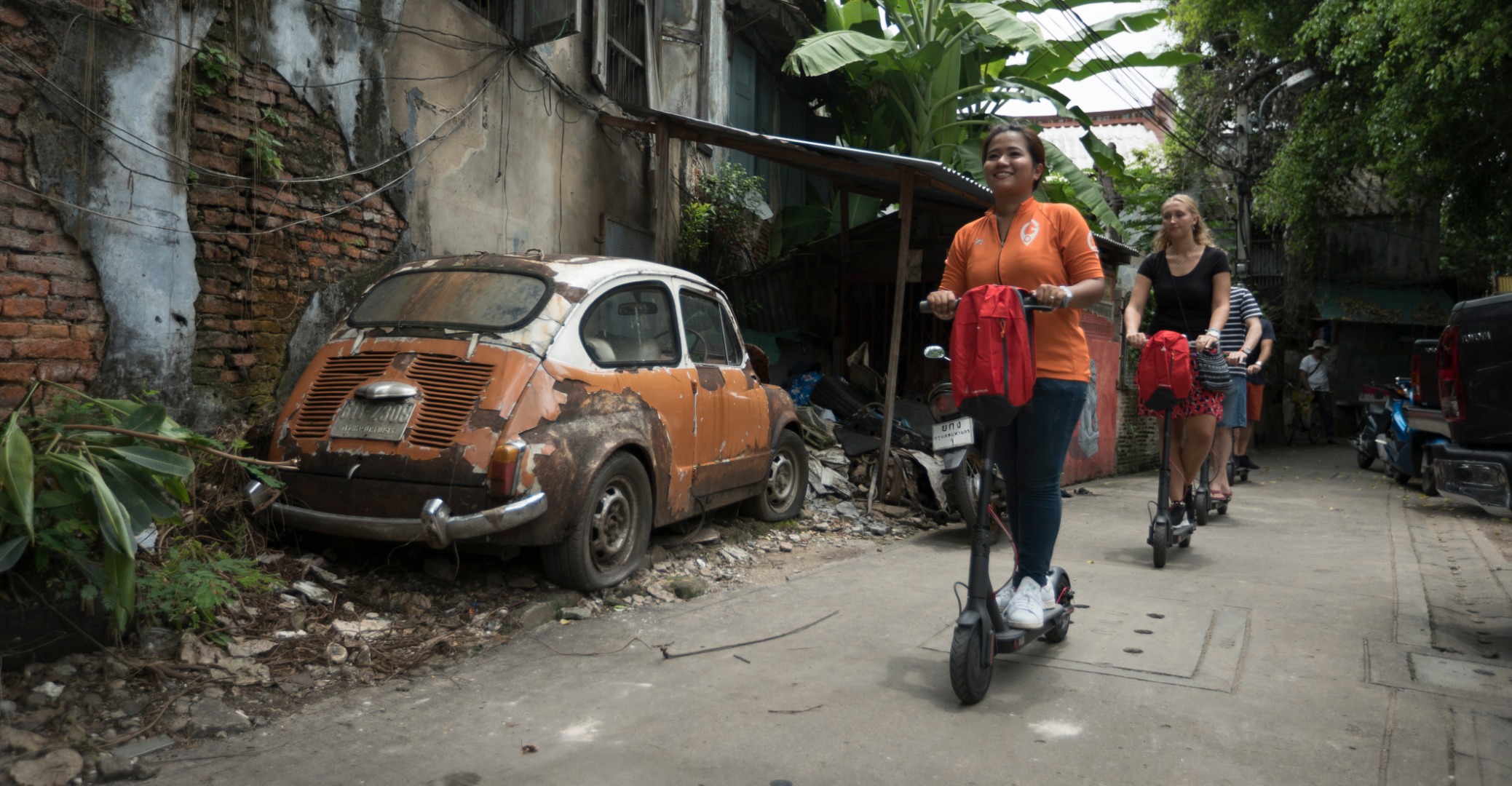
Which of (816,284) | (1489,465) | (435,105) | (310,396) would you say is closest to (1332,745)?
(1489,465)

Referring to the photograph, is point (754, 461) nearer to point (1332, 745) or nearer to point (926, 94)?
point (1332, 745)

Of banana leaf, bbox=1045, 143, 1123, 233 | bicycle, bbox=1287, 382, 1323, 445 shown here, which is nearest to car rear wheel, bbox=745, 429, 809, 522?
banana leaf, bbox=1045, 143, 1123, 233

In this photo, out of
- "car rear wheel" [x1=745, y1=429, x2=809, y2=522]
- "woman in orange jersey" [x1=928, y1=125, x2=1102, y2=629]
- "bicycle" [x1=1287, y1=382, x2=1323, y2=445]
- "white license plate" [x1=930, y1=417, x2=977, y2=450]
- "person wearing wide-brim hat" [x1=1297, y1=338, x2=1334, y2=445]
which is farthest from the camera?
"bicycle" [x1=1287, y1=382, x2=1323, y2=445]

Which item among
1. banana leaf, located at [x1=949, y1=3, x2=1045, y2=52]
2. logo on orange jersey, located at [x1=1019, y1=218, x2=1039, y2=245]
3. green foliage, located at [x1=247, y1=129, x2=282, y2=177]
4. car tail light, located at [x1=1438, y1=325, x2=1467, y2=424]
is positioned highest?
banana leaf, located at [x1=949, y1=3, x2=1045, y2=52]

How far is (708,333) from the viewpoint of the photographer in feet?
20.0

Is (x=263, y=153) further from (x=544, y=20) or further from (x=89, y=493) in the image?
(x=544, y=20)

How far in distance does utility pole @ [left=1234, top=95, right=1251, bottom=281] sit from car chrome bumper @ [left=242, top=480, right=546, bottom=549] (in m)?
18.7

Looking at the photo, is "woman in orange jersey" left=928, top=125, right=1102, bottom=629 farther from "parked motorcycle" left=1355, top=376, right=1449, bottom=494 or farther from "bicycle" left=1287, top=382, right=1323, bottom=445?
"bicycle" left=1287, top=382, right=1323, bottom=445

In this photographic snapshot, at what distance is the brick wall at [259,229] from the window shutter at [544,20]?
2304 mm

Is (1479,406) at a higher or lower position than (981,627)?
higher

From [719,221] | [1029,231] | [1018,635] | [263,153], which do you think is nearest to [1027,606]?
[1018,635]

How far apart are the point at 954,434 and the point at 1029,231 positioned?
2.61 metres

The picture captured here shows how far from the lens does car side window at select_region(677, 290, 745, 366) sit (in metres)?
5.81

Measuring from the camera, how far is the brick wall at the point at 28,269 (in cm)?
429
